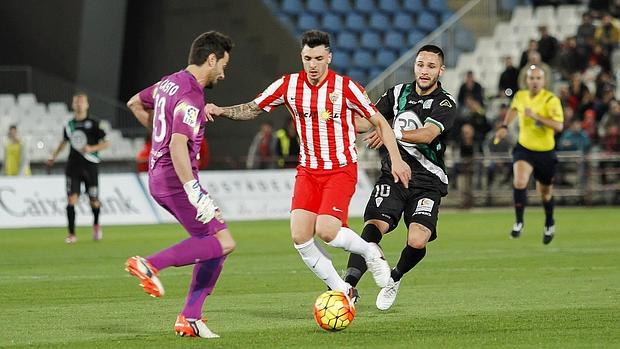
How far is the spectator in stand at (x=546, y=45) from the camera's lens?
99.5 feet

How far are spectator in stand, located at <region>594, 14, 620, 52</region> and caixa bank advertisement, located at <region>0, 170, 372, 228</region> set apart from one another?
718 cm

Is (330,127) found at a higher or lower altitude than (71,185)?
higher

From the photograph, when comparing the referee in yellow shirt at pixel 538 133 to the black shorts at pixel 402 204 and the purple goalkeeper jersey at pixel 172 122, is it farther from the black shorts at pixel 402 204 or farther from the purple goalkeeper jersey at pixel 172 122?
the purple goalkeeper jersey at pixel 172 122

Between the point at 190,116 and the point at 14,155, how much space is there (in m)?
19.0

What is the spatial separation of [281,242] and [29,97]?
13513mm

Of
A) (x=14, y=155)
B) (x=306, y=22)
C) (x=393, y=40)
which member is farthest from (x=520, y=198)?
(x=306, y=22)

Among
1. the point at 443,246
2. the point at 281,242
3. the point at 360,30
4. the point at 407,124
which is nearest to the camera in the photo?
the point at 407,124

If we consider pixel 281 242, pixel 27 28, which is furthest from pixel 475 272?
pixel 27 28

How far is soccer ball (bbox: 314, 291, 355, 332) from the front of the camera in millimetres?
8953

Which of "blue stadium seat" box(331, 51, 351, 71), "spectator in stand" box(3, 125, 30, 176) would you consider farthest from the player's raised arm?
"blue stadium seat" box(331, 51, 351, 71)

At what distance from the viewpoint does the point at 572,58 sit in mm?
30125

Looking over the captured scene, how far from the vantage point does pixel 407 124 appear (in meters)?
10.9

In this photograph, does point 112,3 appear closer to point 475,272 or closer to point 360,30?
point 360,30

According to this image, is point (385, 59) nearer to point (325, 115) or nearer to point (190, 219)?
point (325, 115)
